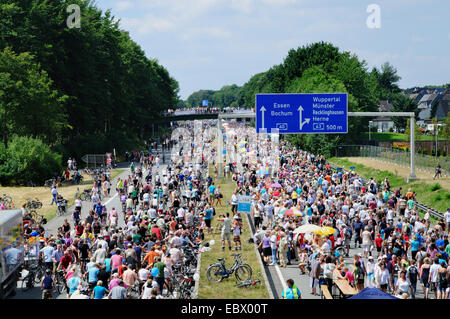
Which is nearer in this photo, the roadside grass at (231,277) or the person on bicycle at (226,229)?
the roadside grass at (231,277)

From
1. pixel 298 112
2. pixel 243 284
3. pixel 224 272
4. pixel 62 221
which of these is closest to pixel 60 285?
pixel 224 272

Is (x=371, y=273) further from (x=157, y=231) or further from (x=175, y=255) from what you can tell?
(x=157, y=231)

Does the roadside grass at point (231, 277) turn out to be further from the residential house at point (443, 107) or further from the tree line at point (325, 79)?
the residential house at point (443, 107)

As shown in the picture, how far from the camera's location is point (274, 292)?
58.3 ft

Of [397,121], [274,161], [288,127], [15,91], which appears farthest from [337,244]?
[397,121]

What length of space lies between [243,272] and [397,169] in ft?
130

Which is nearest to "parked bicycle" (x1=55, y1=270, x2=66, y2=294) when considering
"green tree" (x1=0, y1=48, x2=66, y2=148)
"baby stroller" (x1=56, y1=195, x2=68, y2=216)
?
"baby stroller" (x1=56, y1=195, x2=68, y2=216)

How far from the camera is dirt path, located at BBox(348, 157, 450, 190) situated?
4397 cm

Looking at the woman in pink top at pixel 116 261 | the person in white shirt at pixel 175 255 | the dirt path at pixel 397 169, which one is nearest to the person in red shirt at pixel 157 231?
the person in white shirt at pixel 175 255

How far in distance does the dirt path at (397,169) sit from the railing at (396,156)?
0.52 m

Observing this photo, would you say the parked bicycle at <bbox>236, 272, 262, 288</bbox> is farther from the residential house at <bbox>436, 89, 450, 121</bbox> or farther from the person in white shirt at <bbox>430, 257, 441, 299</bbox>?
the residential house at <bbox>436, 89, 450, 121</bbox>

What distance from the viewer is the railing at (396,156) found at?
48019 mm
